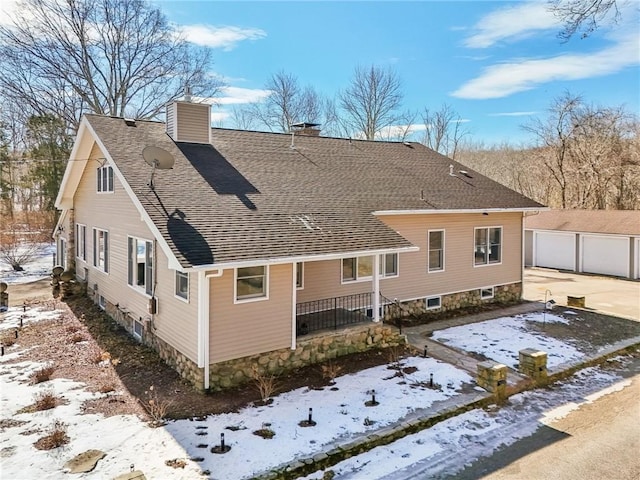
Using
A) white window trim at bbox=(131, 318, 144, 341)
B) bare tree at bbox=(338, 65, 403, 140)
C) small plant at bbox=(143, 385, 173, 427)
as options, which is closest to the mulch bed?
small plant at bbox=(143, 385, 173, 427)

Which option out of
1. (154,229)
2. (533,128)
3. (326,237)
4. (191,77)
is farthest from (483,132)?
(154,229)

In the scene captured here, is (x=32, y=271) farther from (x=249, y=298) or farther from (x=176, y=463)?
(x=176, y=463)

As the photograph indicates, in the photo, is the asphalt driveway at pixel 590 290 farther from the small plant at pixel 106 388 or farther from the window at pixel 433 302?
the small plant at pixel 106 388

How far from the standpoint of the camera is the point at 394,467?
5965 mm

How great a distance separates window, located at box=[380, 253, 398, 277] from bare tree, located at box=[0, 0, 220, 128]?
726 inches

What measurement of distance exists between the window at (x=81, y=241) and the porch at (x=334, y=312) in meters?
9.66

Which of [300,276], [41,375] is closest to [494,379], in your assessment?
[300,276]

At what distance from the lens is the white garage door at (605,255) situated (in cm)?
2069

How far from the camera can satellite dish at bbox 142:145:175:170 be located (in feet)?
32.1

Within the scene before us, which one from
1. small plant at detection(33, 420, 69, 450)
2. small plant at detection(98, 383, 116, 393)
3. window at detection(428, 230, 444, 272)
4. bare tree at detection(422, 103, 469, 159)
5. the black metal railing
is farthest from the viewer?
bare tree at detection(422, 103, 469, 159)

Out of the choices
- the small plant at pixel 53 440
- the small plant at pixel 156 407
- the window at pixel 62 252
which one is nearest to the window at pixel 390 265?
the small plant at pixel 156 407

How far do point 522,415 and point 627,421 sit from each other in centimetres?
170

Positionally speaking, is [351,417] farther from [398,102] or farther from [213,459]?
[398,102]

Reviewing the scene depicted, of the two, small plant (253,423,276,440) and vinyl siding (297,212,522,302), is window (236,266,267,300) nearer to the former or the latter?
vinyl siding (297,212,522,302)
